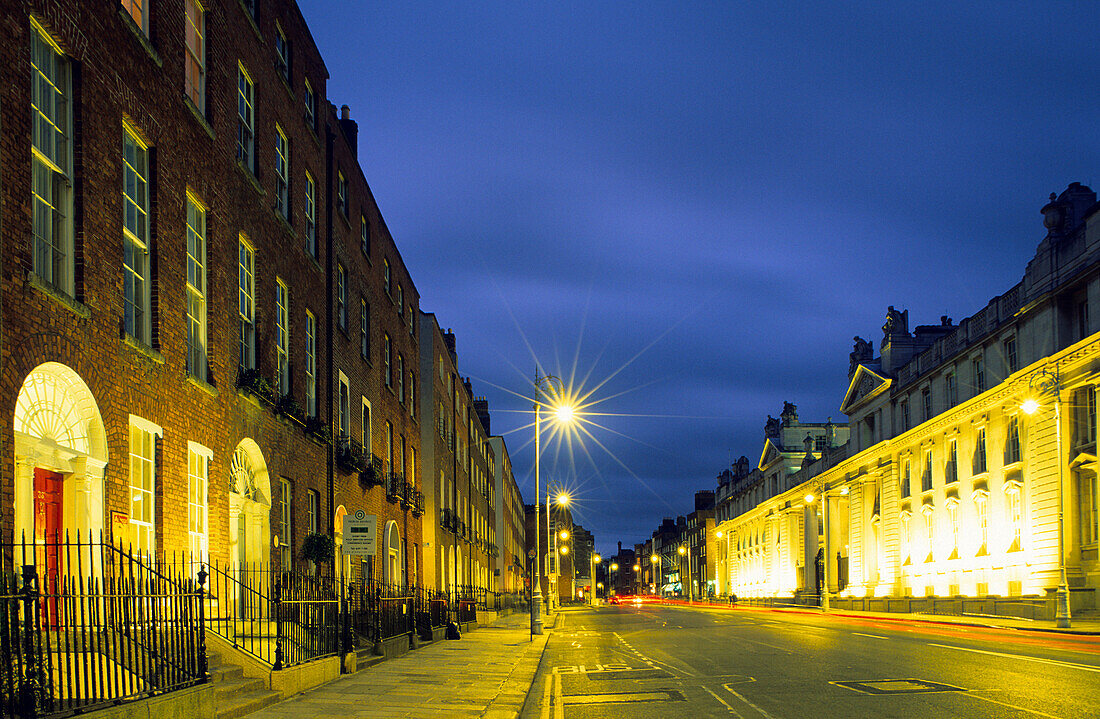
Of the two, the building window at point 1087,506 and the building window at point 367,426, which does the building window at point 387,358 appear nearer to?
the building window at point 367,426

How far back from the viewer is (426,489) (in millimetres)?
41344

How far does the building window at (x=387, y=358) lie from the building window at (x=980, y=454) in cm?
3113

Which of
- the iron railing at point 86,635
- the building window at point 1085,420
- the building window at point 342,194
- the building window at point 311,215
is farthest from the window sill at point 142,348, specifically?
the building window at point 1085,420

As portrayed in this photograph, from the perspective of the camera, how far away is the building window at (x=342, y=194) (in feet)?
88.3

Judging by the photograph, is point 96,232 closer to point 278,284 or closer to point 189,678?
point 189,678

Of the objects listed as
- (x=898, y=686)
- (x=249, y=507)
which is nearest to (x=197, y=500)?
(x=249, y=507)

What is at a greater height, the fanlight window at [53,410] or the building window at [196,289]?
the building window at [196,289]

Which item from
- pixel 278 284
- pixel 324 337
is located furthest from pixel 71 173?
pixel 324 337

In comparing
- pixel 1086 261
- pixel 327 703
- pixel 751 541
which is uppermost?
pixel 1086 261

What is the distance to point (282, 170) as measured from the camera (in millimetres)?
21750

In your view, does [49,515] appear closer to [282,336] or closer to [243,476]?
[243,476]

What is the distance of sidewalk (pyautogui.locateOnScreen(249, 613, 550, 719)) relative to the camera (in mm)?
12648

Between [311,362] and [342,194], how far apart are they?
6266 millimetres

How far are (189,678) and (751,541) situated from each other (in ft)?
367
